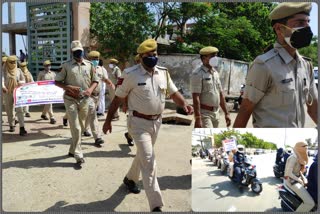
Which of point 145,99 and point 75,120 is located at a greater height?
point 145,99

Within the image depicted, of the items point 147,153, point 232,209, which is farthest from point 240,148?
point 147,153

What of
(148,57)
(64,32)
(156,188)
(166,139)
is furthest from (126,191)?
(64,32)

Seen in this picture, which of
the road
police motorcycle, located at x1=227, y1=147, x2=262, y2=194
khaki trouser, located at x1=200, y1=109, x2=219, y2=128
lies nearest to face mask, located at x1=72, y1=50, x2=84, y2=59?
khaki trouser, located at x1=200, y1=109, x2=219, y2=128

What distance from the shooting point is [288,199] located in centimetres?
231

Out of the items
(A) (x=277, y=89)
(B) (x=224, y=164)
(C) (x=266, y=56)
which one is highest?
(C) (x=266, y=56)

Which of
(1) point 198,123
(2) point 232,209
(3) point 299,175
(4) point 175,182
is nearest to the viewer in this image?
(2) point 232,209

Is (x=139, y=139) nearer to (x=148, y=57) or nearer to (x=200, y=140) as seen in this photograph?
(x=148, y=57)

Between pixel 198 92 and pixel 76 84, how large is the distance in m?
2.05

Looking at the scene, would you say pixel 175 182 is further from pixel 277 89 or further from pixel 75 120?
pixel 277 89

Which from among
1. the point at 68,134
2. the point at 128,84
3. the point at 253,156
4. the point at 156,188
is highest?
the point at 128,84

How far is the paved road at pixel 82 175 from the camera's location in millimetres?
4016

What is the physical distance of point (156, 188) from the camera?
12.0 feet

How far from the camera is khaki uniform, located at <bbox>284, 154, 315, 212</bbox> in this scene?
2322 mm

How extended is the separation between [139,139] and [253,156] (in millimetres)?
1669
